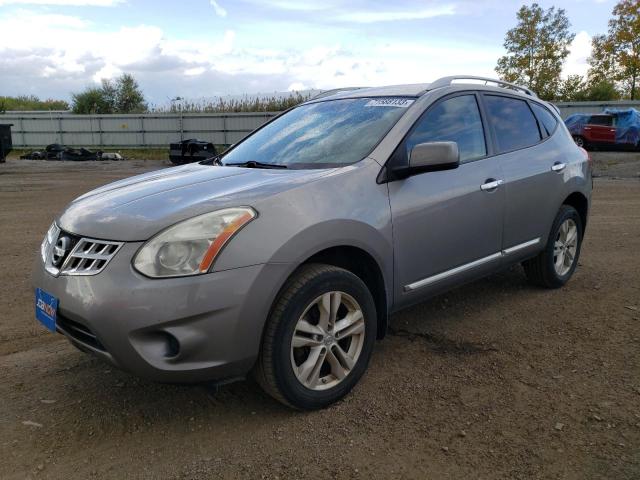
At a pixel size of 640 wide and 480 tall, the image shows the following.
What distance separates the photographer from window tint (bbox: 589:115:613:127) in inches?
889

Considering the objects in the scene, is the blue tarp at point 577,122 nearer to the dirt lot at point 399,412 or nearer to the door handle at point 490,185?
the dirt lot at point 399,412

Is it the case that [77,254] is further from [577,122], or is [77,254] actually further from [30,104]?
[30,104]

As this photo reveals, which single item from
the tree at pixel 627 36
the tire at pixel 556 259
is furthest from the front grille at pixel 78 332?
the tree at pixel 627 36

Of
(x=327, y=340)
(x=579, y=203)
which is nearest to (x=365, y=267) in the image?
(x=327, y=340)

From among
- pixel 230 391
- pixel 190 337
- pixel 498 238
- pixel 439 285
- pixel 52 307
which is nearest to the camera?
pixel 190 337

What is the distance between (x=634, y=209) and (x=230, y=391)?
28.8 ft

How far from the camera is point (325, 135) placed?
3.66m

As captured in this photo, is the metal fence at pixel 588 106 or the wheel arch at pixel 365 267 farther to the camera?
the metal fence at pixel 588 106

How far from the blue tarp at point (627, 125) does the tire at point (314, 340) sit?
904 inches

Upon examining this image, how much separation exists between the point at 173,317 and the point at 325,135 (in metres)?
1.71

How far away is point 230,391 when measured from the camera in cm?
323

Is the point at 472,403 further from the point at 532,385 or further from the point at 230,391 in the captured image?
the point at 230,391

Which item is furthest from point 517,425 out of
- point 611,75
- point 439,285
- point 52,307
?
point 611,75

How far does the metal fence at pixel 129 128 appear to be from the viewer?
3106cm
